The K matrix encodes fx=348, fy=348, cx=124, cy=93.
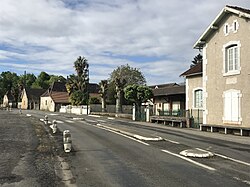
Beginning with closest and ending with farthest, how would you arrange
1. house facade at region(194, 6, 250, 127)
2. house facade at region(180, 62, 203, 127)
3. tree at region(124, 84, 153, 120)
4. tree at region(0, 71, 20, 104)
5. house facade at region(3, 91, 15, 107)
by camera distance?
house facade at region(194, 6, 250, 127)
house facade at region(180, 62, 203, 127)
tree at region(124, 84, 153, 120)
house facade at region(3, 91, 15, 107)
tree at region(0, 71, 20, 104)

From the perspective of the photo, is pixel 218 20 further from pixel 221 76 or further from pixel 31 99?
pixel 31 99

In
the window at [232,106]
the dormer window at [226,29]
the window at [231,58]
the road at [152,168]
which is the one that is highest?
the dormer window at [226,29]

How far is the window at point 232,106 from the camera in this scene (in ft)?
79.0

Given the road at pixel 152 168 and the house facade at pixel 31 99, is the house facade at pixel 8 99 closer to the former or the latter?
the house facade at pixel 31 99

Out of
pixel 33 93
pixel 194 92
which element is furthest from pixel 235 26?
pixel 33 93

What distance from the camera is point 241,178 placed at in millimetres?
8414

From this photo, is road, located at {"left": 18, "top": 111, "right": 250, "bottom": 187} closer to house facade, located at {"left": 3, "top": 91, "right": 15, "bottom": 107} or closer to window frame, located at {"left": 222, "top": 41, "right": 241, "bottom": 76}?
window frame, located at {"left": 222, "top": 41, "right": 241, "bottom": 76}

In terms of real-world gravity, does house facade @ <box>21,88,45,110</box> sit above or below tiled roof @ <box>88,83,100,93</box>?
below

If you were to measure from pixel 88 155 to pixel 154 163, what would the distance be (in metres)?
2.66

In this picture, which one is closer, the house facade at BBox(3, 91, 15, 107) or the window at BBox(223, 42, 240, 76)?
the window at BBox(223, 42, 240, 76)

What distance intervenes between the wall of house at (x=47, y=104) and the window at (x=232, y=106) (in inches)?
2500

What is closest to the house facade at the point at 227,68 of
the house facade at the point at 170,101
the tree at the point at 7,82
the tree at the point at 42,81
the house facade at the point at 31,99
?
the house facade at the point at 170,101

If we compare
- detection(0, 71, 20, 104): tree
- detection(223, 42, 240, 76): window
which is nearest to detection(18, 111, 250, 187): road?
detection(223, 42, 240, 76): window

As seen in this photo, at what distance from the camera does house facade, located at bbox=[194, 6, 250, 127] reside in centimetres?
2364
